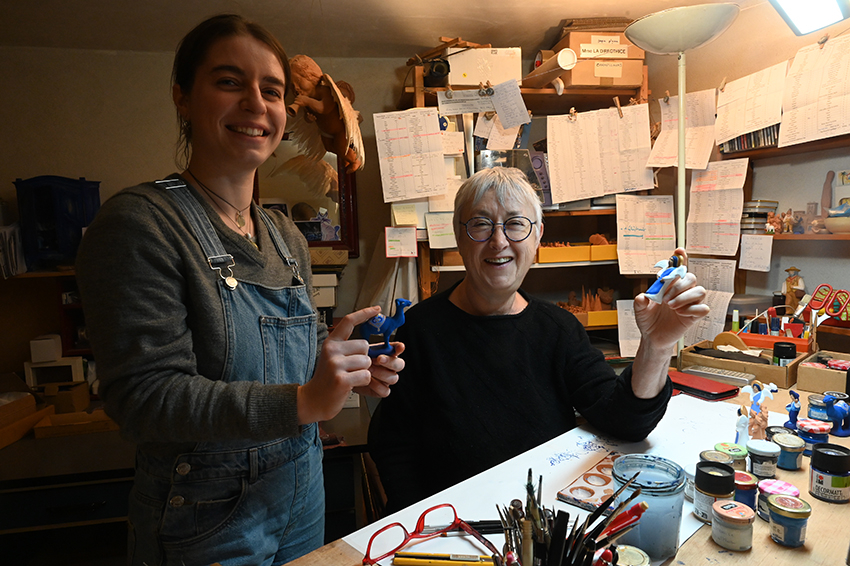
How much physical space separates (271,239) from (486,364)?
66cm

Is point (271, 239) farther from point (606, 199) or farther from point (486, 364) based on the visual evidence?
point (606, 199)

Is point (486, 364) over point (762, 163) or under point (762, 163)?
under

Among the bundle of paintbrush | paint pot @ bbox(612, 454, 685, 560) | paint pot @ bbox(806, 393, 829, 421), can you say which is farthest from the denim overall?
paint pot @ bbox(806, 393, 829, 421)

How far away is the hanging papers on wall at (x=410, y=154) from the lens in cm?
246

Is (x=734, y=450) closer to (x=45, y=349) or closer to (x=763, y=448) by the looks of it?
(x=763, y=448)

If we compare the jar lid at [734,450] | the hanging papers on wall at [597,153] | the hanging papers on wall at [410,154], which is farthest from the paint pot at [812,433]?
the hanging papers on wall at [410,154]

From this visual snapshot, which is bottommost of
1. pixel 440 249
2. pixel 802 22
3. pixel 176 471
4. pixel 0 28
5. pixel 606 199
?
pixel 176 471

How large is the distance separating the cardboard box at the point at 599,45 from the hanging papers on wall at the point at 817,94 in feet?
2.36

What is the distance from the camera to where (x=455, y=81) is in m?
2.47

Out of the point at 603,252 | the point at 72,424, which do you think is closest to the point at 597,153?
the point at 603,252

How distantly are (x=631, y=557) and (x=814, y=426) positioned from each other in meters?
0.75

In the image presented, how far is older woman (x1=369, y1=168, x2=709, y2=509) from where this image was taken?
128 cm

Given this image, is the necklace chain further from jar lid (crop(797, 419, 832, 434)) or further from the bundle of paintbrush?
jar lid (crop(797, 419, 832, 434))

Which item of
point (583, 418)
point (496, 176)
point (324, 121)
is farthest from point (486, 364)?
point (324, 121)
